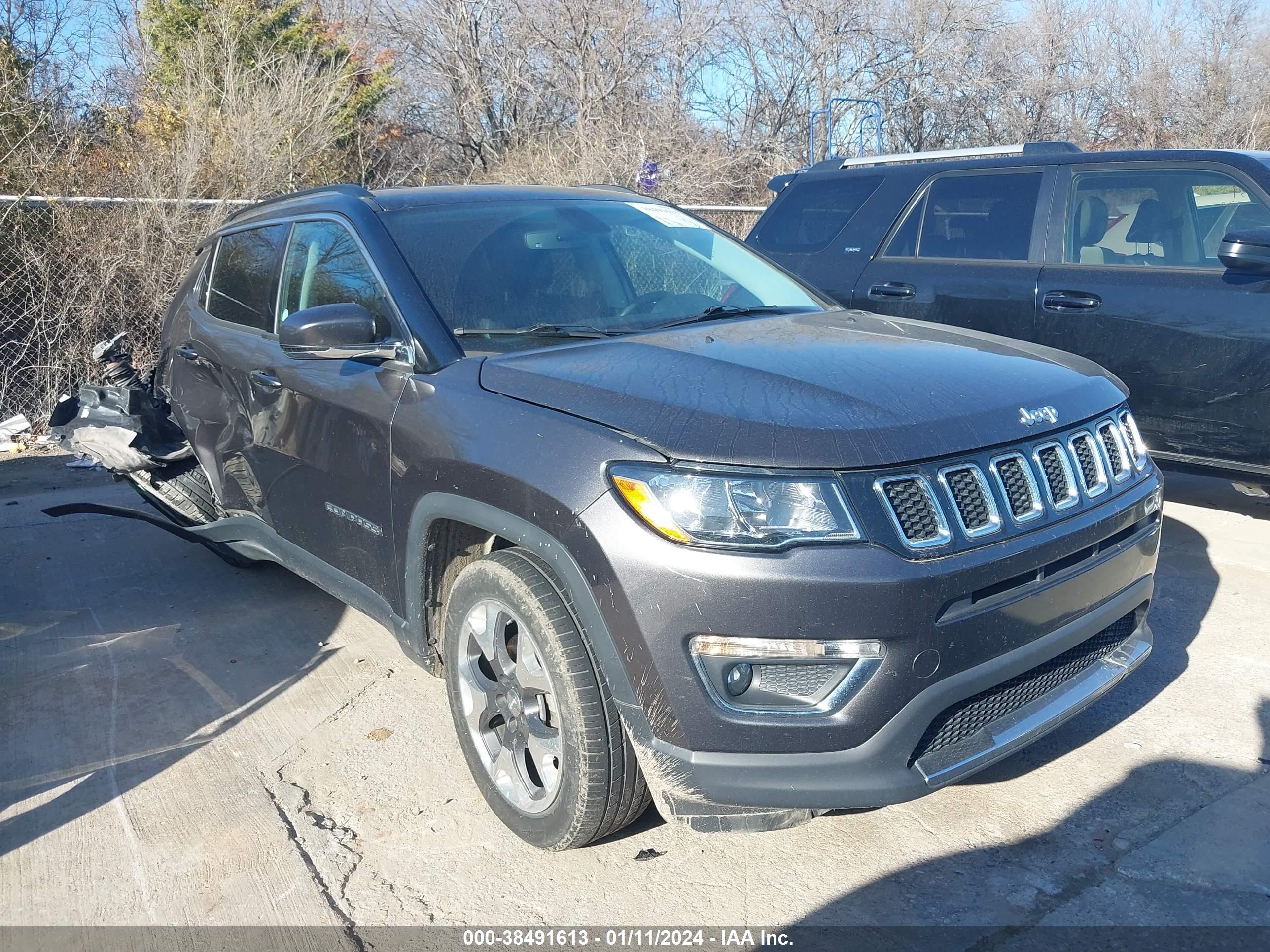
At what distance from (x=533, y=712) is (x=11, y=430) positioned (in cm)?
673

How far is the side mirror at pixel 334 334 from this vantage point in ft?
10.5

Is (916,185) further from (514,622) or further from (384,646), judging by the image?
(514,622)

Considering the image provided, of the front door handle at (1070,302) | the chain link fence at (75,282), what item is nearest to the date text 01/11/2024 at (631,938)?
the front door handle at (1070,302)

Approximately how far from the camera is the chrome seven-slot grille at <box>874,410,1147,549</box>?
2.45 metres

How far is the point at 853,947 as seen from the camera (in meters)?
2.53

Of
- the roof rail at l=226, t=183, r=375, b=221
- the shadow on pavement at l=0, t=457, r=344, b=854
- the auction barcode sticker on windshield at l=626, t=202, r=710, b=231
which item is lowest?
the shadow on pavement at l=0, t=457, r=344, b=854

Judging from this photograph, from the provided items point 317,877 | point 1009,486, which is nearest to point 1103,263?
point 1009,486

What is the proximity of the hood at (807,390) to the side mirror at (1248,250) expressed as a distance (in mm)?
1761

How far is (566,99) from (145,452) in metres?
16.5

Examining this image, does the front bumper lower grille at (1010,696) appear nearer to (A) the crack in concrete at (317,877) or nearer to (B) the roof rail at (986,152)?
(A) the crack in concrete at (317,877)

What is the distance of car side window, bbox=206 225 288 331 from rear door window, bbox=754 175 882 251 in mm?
3301

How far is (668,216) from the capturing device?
4297mm

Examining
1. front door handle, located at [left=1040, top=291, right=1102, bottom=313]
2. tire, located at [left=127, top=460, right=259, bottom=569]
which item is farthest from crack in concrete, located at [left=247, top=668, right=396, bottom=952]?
front door handle, located at [left=1040, top=291, right=1102, bottom=313]

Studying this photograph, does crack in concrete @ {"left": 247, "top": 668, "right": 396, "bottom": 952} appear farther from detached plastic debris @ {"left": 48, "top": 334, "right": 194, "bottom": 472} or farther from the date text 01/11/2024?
detached plastic debris @ {"left": 48, "top": 334, "right": 194, "bottom": 472}
